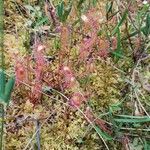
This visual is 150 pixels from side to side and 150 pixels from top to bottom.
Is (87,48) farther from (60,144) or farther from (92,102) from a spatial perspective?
(60,144)

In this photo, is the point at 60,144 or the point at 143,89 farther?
the point at 143,89

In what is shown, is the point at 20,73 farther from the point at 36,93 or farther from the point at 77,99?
the point at 77,99

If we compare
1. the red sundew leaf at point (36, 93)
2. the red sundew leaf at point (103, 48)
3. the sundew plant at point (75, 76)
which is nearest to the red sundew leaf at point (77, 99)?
the sundew plant at point (75, 76)

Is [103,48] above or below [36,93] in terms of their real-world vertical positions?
above

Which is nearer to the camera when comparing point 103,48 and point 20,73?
point 20,73

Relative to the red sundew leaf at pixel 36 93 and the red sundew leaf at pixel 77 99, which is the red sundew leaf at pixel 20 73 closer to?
the red sundew leaf at pixel 36 93

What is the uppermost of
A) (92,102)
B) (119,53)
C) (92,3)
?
(92,3)

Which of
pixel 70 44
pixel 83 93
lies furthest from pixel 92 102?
pixel 70 44

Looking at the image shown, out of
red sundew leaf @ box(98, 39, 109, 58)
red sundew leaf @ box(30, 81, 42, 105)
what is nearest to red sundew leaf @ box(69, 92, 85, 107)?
red sundew leaf @ box(30, 81, 42, 105)

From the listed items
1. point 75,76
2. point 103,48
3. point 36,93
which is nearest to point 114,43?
point 103,48
